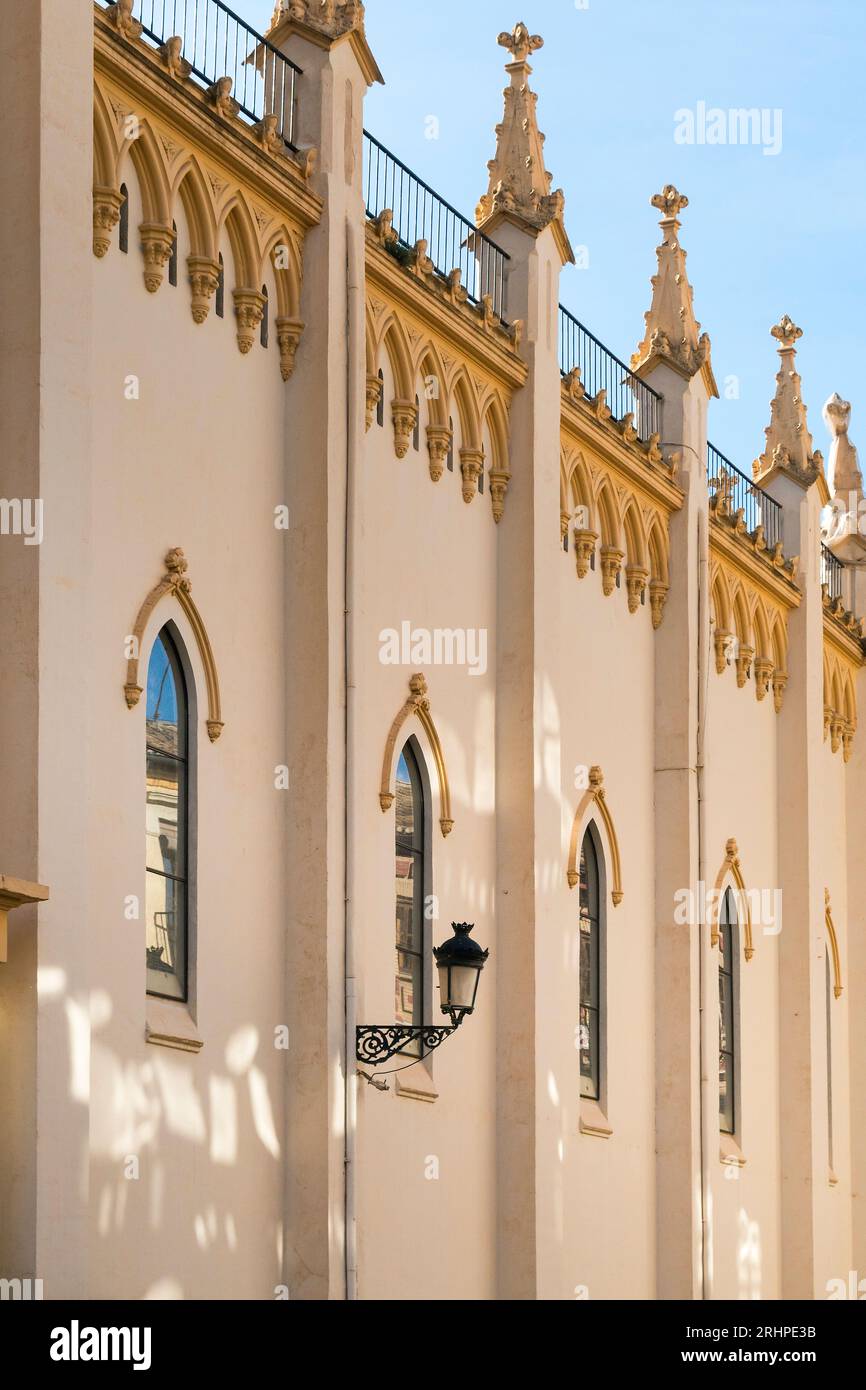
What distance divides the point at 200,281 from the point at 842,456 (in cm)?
1803

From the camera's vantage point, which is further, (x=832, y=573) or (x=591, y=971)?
(x=832, y=573)

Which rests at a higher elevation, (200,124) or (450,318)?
(200,124)

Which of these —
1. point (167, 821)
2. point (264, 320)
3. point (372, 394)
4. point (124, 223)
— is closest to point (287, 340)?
point (264, 320)

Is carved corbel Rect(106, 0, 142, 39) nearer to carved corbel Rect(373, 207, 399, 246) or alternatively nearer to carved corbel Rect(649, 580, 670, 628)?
carved corbel Rect(373, 207, 399, 246)

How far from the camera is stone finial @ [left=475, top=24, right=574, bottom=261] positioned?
20.9 meters

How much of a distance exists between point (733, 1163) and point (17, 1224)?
1327 centimetres

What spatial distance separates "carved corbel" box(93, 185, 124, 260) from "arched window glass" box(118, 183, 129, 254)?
28cm

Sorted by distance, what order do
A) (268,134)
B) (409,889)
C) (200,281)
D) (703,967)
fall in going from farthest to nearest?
1. (703,967)
2. (409,889)
3. (268,134)
4. (200,281)

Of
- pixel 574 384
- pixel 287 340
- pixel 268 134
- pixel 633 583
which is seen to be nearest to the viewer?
pixel 268 134

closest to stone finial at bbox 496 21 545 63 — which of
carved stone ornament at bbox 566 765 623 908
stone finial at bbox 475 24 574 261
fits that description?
stone finial at bbox 475 24 574 261

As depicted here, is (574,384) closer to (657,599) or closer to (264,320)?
(657,599)

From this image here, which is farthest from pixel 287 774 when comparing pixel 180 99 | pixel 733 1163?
pixel 733 1163

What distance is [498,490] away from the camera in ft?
66.3

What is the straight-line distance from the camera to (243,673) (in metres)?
16.2
